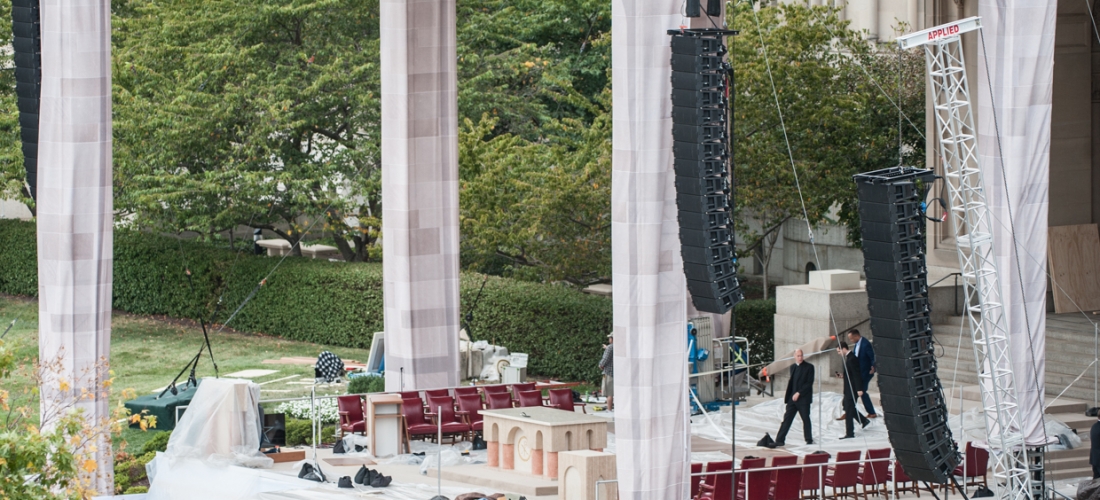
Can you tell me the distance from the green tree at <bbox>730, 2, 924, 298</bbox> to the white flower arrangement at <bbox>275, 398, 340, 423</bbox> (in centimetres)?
1015

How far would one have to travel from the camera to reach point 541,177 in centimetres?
3862

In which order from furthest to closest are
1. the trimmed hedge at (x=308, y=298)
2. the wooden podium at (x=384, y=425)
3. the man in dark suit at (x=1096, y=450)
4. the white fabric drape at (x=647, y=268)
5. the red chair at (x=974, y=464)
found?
→ the trimmed hedge at (x=308, y=298) → the wooden podium at (x=384, y=425) → the red chair at (x=974, y=464) → the man in dark suit at (x=1096, y=450) → the white fabric drape at (x=647, y=268)

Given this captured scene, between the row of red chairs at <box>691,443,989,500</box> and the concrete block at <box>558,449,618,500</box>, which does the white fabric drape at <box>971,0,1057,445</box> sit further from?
the concrete block at <box>558,449,618,500</box>

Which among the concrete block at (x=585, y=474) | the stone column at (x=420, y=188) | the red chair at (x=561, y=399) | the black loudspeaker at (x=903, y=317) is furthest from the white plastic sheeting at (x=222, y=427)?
the black loudspeaker at (x=903, y=317)

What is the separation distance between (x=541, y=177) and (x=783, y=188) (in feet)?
17.8

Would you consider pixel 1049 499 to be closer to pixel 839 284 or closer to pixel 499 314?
pixel 839 284

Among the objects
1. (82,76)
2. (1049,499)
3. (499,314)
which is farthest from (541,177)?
(1049,499)

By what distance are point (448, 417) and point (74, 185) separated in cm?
742

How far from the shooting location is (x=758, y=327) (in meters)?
39.1

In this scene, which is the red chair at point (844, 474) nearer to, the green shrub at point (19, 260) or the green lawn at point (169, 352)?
the green lawn at point (169, 352)

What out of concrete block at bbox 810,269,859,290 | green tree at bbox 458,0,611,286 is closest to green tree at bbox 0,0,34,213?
green tree at bbox 458,0,611,286

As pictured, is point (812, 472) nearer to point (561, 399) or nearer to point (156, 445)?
point (561, 399)

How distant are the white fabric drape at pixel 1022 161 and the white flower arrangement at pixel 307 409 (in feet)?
43.5

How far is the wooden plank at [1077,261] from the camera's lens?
3756cm
